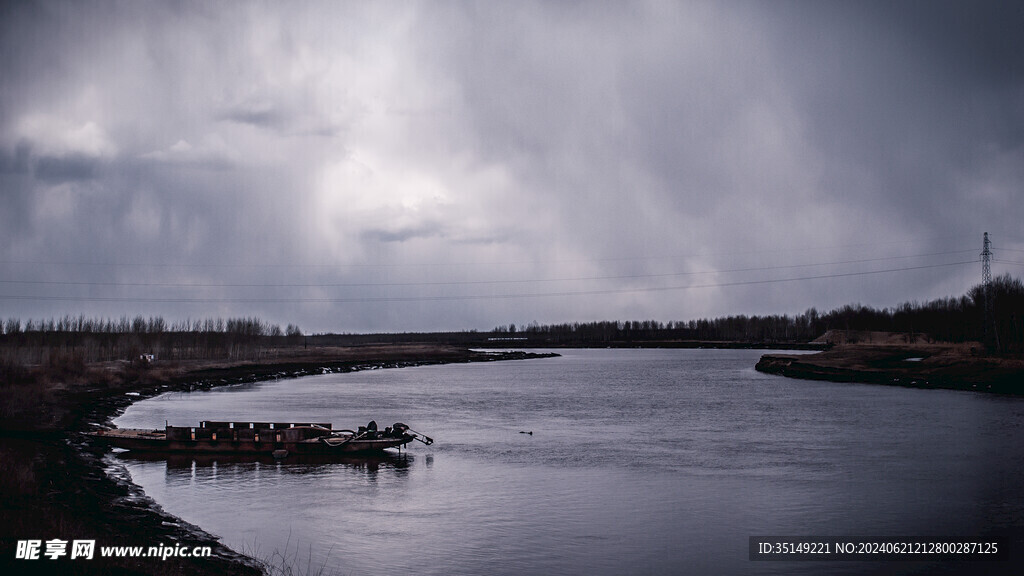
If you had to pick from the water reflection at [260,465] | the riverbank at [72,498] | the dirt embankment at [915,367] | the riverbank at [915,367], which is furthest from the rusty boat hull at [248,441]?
the dirt embankment at [915,367]

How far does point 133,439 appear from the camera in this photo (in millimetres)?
40812

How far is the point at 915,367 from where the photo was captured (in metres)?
107

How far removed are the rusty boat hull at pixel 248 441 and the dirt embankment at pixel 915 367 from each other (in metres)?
73.5

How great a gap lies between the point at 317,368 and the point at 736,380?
256 feet

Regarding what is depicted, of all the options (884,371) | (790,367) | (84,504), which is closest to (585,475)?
(84,504)

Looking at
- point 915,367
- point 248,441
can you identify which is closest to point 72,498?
point 248,441

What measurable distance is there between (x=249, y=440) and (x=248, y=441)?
0.07 metres

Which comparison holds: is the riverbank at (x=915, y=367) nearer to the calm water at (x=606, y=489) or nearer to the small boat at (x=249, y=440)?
the calm water at (x=606, y=489)

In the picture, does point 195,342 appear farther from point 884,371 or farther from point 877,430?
point 877,430

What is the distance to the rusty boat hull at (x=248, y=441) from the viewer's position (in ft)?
134

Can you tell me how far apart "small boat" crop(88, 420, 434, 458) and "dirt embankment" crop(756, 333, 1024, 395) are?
73.9 m

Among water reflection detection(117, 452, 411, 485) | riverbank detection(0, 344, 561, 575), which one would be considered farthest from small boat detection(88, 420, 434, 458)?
riverbank detection(0, 344, 561, 575)

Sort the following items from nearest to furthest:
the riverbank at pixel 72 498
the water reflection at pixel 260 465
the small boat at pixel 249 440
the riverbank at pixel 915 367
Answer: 1. the riverbank at pixel 72 498
2. the water reflection at pixel 260 465
3. the small boat at pixel 249 440
4. the riverbank at pixel 915 367

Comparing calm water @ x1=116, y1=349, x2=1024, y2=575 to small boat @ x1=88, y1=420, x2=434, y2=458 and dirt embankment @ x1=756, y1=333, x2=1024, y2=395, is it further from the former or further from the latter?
dirt embankment @ x1=756, y1=333, x2=1024, y2=395
